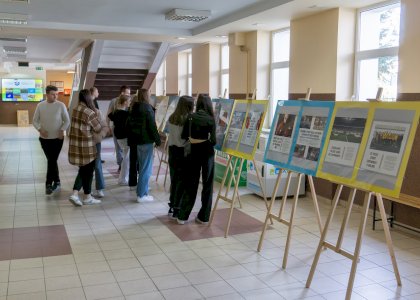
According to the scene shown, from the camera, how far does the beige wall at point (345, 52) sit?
243 inches

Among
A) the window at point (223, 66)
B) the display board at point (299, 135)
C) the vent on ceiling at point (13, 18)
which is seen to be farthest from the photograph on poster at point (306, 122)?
the window at point (223, 66)

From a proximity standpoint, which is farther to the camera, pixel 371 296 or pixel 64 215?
pixel 64 215

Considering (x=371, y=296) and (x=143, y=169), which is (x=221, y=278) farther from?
(x=143, y=169)

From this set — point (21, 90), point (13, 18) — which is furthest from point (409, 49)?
point (21, 90)

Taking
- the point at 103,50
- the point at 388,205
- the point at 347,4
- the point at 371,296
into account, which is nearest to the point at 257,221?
the point at 388,205

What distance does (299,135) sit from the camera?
13.3 feet

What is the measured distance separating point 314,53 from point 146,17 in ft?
9.93

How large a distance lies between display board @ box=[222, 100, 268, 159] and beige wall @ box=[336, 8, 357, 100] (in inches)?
72.1

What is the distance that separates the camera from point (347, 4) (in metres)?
5.91

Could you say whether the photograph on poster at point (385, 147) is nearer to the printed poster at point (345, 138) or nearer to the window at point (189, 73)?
the printed poster at point (345, 138)

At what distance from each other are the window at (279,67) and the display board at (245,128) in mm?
3212

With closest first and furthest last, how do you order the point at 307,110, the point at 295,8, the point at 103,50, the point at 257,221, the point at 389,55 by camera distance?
the point at 307,110
the point at 257,221
the point at 389,55
the point at 295,8
the point at 103,50

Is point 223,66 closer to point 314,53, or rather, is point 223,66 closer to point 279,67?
point 279,67

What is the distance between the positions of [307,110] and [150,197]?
3.00 m
